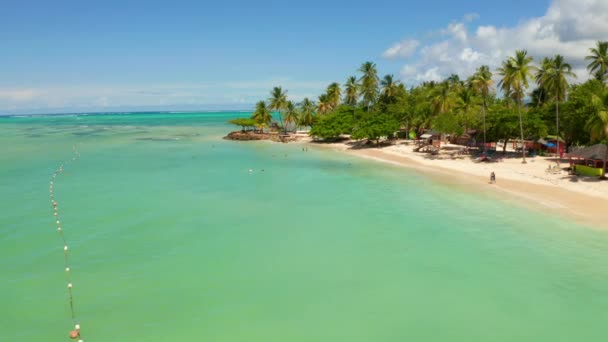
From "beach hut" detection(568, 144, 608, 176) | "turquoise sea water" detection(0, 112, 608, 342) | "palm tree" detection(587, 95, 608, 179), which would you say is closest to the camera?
"turquoise sea water" detection(0, 112, 608, 342)

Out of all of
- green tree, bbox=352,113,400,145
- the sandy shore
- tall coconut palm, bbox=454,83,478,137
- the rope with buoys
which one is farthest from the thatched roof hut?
the rope with buoys

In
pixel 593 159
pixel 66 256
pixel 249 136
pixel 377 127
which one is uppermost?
pixel 377 127

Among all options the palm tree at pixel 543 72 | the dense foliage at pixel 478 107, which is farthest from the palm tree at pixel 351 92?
the palm tree at pixel 543 72

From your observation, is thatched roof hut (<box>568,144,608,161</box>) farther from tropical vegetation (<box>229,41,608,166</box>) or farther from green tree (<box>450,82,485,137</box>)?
green tree (<box>450,82,485,137</box>)

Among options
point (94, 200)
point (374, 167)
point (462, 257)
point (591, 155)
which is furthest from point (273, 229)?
point (591, 155)

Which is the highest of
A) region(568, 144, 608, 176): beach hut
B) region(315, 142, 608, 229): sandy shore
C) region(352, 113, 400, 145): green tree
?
region(352, 113, 400, 145): green tree

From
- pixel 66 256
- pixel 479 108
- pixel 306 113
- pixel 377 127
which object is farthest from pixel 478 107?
pixel 66 256

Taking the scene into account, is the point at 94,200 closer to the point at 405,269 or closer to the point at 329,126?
the point at 405,269

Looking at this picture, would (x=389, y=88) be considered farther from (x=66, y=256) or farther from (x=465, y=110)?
(x=66, y=256)
